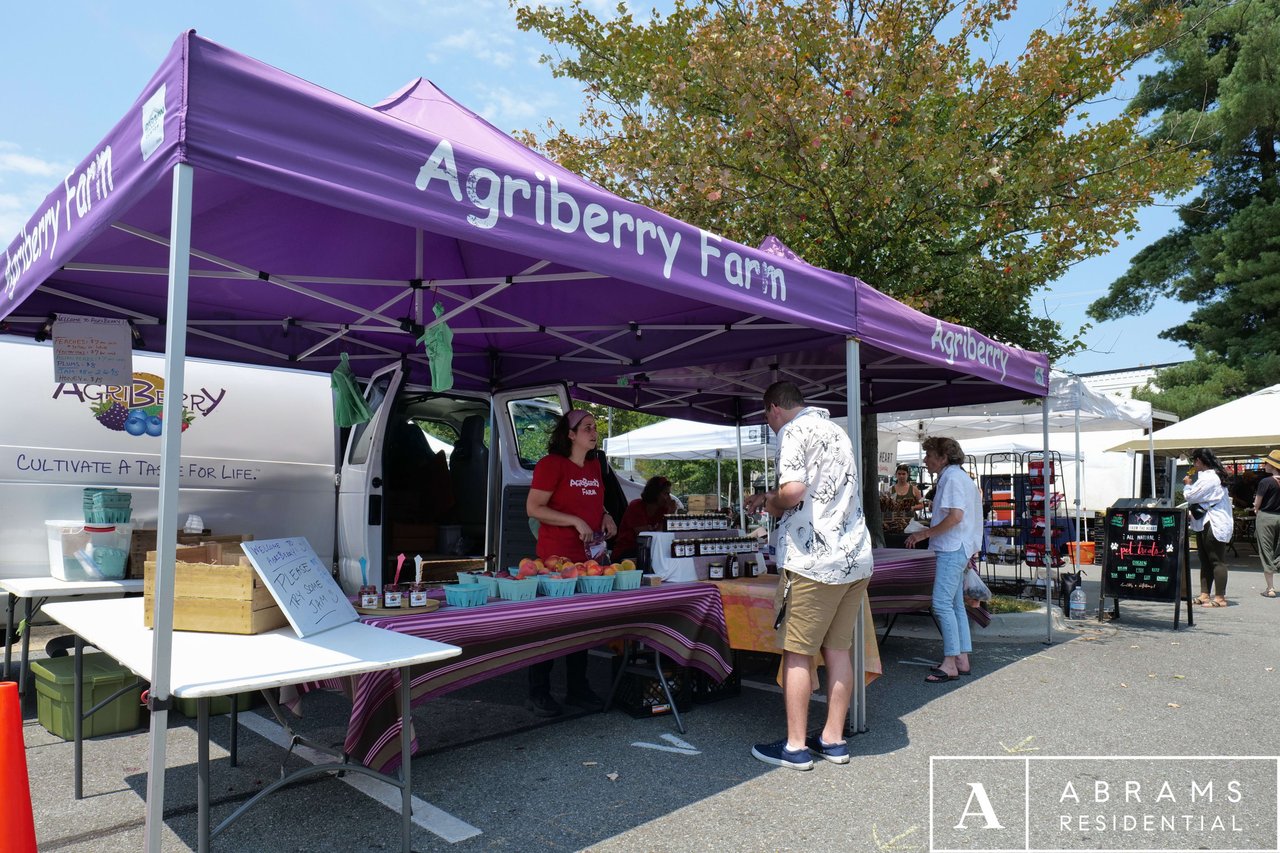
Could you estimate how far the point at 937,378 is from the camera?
746cm

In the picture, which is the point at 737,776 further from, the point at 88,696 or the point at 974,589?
the point at 974,589

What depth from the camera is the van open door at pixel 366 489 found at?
6547 mm

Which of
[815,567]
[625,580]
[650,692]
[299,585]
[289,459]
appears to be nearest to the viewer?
[299,585]

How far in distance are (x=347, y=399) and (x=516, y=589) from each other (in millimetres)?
2776

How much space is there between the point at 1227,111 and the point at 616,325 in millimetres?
19643

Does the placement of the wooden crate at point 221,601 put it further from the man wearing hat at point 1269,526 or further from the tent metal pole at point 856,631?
the man wearing hat at point 1269,526

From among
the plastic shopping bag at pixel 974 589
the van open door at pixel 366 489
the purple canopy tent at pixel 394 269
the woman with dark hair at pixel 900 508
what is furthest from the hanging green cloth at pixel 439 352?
the woman with dark hair at pixel 900 508

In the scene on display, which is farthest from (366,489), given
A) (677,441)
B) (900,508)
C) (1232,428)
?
(1232,428)

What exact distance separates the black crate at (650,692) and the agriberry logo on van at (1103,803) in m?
1.53

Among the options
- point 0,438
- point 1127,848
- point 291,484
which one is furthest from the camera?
point 291,484

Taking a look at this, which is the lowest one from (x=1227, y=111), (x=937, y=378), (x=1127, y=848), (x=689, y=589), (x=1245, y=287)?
(x=1127, y=848)

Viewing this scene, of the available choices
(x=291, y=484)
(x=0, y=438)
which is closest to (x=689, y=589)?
(x=291, y=484)

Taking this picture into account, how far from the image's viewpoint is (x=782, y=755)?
13.6ft

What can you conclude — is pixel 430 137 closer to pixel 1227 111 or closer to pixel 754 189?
pixel 754 189
